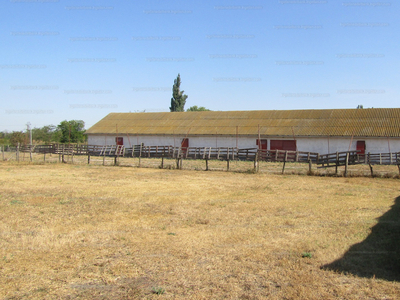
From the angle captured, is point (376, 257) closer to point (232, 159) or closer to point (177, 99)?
point (232, 159)

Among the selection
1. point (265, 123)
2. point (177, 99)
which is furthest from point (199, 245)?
point (177, 99)

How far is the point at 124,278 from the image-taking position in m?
6.21

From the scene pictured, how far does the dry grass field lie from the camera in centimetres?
581

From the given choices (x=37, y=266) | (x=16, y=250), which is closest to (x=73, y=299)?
(x=37, y=266)

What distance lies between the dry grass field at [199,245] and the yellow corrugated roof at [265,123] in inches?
855

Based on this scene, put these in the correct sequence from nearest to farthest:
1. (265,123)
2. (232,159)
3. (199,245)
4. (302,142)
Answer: (199,245)
(232,159)
(302,142)
(265,123)

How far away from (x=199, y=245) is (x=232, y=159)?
24.1 meters

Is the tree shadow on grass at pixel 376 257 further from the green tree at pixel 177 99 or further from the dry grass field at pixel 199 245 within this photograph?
the green tree at pixel 177 99

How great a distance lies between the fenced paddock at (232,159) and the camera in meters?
23.5

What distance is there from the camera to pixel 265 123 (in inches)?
1586

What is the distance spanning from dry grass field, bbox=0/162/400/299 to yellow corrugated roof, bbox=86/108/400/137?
21710mm

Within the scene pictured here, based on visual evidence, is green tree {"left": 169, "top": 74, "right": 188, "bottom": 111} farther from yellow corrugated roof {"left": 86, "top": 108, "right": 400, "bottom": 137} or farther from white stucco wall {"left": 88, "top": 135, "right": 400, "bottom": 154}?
white stucco wall {"left": 88, "top": 135, "right": 400, "bottom": 154}

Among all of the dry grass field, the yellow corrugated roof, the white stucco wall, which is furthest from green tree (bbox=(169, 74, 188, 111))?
the dry grass field

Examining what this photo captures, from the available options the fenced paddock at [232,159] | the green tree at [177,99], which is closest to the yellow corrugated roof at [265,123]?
the fenced paddock at [232,159]
